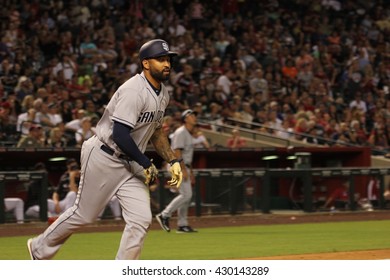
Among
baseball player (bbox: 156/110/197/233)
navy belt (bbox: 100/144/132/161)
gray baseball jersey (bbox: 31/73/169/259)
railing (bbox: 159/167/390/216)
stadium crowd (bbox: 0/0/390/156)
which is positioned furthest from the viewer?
stadium crowd (bbox: 0/0/390/156)

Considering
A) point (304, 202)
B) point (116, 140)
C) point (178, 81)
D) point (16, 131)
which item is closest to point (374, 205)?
point (304, 202)

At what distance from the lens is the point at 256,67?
26188 mm

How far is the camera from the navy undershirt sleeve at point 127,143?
26.7 ft

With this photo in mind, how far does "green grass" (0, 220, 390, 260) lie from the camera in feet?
40.4

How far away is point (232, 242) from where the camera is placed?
46.7 ft

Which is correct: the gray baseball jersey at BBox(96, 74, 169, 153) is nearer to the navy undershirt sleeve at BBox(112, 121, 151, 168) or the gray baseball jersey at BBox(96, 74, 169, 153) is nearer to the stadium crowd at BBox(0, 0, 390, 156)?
the navy undershirt sleeve at BBox(112, 121, 151, 168)

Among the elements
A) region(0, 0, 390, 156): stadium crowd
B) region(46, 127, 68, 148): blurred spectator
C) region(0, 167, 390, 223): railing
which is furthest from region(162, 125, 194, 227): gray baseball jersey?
region(46, 127, 68, 148): blurred spectator

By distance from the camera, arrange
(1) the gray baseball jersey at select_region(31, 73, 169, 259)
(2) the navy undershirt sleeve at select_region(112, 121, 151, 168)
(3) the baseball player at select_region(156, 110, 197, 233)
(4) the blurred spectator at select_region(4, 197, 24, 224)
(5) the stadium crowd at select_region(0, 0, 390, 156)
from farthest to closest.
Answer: (5) the stadium crowd at select_region(0, 0, 390, 156) < (4) the blurred spectator at select_region(4, 197, 24, 224) < (3) the baseball player at select_region(156, 110, 197, 233) < (1) the gray baseball jersey at select_region(31, 73, 169, 259) < (2) the navy undershirt sleeve at select_region(112, 121, 151, 168)

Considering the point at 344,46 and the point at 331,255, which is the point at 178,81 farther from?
the point at 331,255

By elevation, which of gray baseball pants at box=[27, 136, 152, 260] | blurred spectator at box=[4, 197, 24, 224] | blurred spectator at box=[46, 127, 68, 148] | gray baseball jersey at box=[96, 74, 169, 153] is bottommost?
blurred spectator at box=[4, 197, 24, 224]

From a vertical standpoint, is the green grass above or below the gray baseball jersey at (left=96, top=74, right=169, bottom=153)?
below

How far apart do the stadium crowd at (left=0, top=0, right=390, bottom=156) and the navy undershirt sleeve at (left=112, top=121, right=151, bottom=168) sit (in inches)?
428

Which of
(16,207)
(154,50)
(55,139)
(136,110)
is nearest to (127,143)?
(136,110)

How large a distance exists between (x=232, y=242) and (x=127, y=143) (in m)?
6.33
